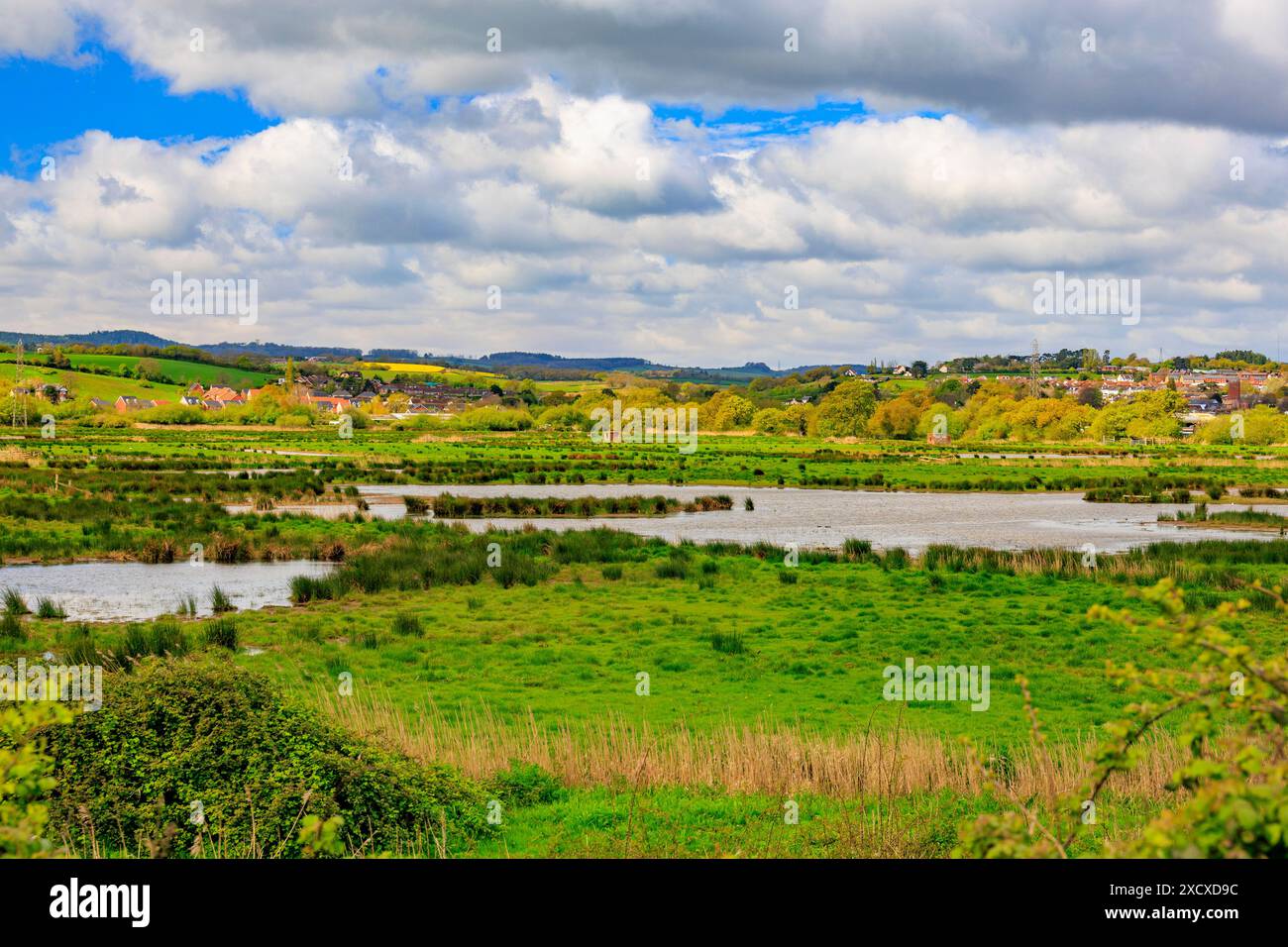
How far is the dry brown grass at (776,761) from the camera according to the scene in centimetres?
970

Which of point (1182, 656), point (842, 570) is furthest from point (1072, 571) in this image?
point (1182, 656)

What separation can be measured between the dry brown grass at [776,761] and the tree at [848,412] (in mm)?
141408

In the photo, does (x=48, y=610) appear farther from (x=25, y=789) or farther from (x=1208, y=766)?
(x=1208, y=766)

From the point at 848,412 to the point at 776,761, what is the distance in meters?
144

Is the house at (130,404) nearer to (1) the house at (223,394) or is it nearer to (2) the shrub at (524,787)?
(1) the house at (223,394)

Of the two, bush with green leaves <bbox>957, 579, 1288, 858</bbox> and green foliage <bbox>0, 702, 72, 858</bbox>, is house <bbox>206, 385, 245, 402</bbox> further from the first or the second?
bush with green leaves <bbox>957, 579, 1288, 858</bbox>

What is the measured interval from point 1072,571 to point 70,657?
76.8 feet

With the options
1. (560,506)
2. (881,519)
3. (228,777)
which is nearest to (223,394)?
(560,506)

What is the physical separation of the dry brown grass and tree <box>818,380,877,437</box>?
141408mm

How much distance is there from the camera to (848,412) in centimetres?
15088

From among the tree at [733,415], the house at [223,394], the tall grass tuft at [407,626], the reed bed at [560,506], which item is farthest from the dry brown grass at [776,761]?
the house at [223,394]

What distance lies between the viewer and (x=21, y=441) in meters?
89.1

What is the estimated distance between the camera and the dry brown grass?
9.70 m
